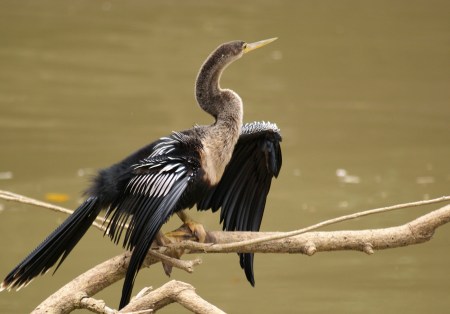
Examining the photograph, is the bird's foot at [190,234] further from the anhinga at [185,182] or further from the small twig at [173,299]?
the small twig at [173,299]

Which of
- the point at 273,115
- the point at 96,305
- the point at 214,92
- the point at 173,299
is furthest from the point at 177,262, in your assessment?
the point at 273,115

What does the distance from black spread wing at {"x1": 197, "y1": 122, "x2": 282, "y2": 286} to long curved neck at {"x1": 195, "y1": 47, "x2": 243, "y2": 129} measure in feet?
0.76

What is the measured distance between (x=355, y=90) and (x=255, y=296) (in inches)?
144

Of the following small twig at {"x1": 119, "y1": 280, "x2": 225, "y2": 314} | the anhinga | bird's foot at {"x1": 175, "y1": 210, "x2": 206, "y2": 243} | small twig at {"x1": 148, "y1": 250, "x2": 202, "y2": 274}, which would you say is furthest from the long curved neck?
small twig at {"x1": 119, "y1": 280, "x2": 225, "y2": 314}

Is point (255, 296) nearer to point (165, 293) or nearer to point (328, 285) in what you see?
point (328, 285)

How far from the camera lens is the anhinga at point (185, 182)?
2.96 m

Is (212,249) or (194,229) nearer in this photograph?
(212,249)

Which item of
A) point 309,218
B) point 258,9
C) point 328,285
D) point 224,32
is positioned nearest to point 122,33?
point 224,32

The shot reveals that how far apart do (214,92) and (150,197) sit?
0.60m

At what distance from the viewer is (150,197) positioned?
119 inches

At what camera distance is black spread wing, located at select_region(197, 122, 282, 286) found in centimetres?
367

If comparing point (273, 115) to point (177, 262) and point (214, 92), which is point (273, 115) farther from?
point (177, 262)

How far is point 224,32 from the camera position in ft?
29.9

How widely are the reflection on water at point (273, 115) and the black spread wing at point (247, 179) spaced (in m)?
1.08
